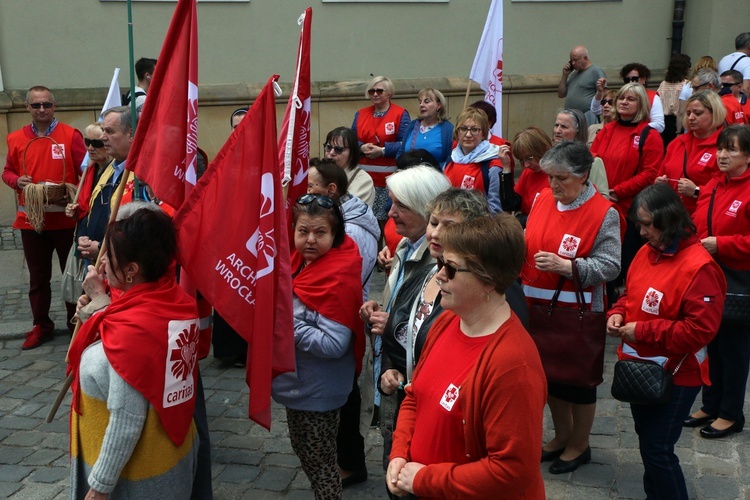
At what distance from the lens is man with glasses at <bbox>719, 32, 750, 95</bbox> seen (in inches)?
377

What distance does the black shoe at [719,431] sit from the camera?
16.9 ft

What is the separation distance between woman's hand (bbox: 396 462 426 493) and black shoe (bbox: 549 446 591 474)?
2.35 metres

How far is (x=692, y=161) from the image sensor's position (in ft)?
20.7

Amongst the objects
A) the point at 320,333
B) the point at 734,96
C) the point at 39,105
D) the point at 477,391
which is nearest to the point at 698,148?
the point at 734,96

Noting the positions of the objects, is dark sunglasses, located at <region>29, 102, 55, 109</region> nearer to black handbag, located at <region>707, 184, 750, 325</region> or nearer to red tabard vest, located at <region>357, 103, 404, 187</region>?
red tabard vest, located at <region>357, 103, 404, 187</region>

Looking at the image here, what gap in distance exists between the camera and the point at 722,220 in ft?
16.7

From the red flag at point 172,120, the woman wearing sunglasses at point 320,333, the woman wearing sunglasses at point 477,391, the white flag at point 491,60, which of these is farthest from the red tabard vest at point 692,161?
the woman wearing sunglasses at point 477,391

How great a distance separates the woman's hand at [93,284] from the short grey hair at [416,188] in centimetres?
136

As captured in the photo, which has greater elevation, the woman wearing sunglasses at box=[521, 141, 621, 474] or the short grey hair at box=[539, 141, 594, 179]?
the short grey hair at box=[539, 141, 594, 179]

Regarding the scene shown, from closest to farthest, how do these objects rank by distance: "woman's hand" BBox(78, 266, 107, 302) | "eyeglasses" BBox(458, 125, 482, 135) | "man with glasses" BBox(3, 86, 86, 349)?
1. "woman's hand" BBox(78, 266, 107, 302)
2. "eyeglasses" BBox(458, 125, 482, 135)
3. "man with glasses" BBox(3, 86, 86, 349)

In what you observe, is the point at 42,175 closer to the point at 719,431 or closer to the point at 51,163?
the point at 51,163

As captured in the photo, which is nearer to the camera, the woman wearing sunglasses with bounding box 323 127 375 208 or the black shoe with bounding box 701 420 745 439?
the black shoe with bounding box 701 420 745 439

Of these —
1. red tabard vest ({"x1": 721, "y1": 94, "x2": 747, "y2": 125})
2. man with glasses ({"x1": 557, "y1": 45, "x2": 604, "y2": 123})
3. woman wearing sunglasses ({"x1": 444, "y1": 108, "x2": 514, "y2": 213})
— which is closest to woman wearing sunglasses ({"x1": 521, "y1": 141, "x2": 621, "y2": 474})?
woman wearing sunglasses ({"x1": 444, "y1": 108, "x2": 514, "y2": 213})

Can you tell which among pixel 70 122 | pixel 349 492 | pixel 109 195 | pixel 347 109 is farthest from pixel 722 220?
pixel 70 122
